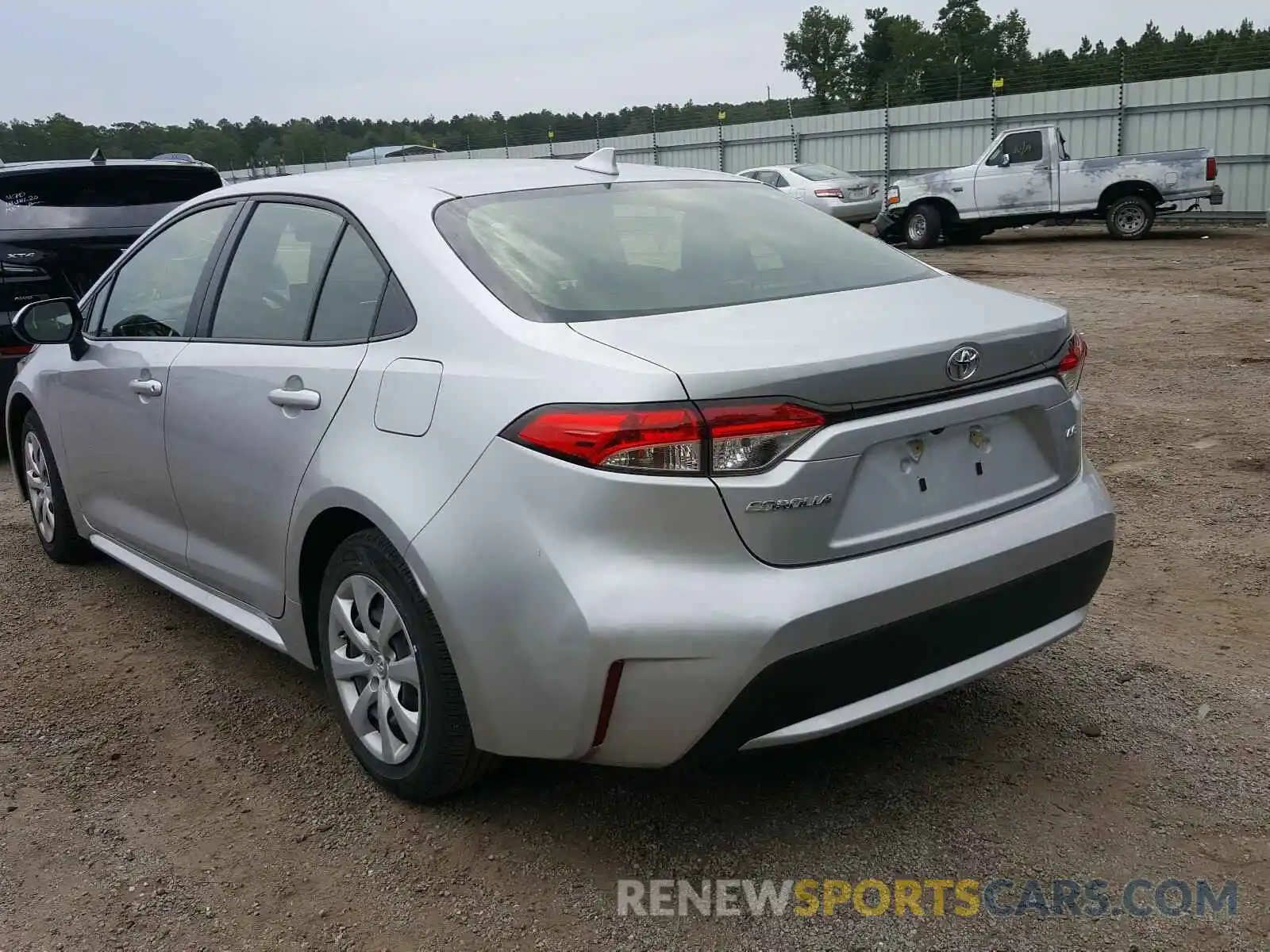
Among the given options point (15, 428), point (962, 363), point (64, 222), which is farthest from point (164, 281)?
point (64, 222)

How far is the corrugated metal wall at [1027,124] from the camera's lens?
1925 centimetres

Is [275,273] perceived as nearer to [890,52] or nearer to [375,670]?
[375,670]

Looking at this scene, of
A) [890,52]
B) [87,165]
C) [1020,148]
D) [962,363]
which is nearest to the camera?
[962,363]

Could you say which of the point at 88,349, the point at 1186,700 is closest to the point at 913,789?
the point at 1186,700

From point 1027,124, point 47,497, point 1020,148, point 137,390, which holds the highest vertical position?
point 1027,124

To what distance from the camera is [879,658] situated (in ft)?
8.13

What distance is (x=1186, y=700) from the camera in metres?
3.38

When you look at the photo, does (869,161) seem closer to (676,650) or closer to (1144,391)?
(1144,391)

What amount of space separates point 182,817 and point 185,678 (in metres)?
0.96

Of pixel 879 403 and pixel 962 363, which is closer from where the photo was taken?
pixel 879 403

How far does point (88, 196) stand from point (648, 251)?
5472mm

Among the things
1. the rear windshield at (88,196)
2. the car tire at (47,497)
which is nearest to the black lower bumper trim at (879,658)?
the car tire at (47,497)

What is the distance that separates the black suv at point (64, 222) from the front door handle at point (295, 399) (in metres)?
4.22

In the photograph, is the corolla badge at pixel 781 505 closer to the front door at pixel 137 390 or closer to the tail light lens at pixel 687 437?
the tail light lens at pixel 687 437
